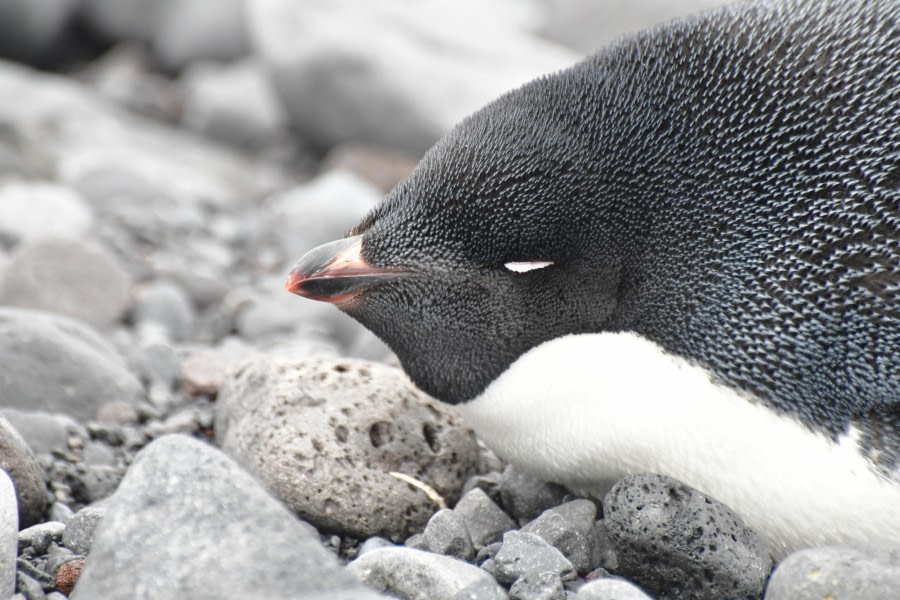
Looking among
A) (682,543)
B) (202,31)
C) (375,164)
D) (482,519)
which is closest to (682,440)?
(682,543)

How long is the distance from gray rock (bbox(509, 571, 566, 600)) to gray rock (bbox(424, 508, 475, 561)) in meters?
0.33

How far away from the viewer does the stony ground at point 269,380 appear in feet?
7.46

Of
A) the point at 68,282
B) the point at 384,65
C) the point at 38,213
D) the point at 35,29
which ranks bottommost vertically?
the point at 68,282

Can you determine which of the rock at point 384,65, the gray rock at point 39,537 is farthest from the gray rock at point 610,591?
the rock at point 384,65

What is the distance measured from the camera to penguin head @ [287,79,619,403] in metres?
2.86

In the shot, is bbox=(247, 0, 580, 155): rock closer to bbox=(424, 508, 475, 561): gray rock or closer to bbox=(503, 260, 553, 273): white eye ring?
bbox=(503, 260, 553, 273): white eye ring

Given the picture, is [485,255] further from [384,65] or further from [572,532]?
[384,65]

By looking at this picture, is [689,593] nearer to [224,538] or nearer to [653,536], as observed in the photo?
[653,536]

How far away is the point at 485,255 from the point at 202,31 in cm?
974

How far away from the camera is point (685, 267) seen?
2820mm

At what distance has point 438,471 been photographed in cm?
332

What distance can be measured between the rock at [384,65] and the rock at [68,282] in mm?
3607

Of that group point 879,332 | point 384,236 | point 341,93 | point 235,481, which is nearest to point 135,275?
point 341,93

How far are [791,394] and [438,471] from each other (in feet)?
3.76
